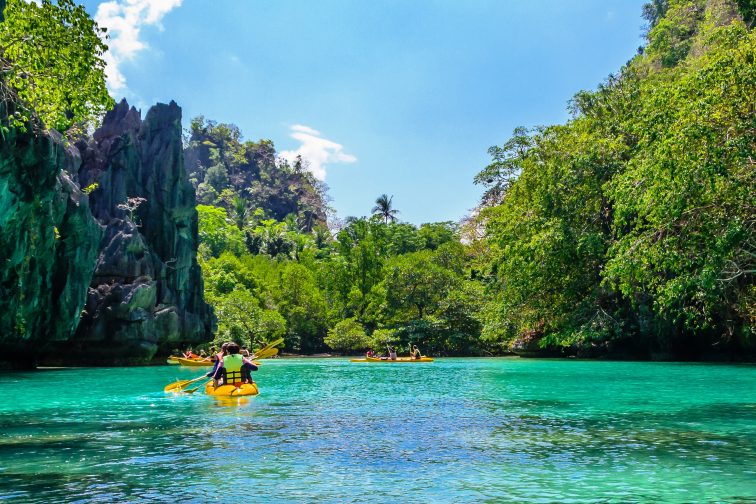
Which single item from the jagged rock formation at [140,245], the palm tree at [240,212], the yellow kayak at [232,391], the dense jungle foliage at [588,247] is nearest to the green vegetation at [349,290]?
the dense jungle foliage at [588,247]

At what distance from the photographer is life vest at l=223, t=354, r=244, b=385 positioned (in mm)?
18297

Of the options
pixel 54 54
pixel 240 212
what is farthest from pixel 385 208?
pixel 54 54

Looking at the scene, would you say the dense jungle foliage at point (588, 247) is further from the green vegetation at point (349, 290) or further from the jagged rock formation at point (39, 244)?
the jagged rock formation at point (39, 244)

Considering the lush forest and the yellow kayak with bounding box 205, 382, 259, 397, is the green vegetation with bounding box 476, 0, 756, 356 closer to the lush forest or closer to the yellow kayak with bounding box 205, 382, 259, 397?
the lush forest

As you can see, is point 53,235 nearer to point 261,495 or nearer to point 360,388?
point 360,388

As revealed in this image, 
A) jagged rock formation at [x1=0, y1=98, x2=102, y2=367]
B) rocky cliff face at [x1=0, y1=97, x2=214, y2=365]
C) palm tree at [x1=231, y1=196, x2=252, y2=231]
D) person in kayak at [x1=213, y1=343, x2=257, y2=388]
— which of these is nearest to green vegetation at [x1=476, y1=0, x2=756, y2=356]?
person in kayak at [x1=213, y1=343, x2=257, y2=388]

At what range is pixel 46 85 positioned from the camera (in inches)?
540

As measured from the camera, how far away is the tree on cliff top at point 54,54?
13.1m

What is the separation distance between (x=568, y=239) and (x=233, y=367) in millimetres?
25399

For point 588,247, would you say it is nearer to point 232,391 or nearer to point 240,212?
point 232,391

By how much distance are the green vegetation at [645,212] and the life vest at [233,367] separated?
13.2 m

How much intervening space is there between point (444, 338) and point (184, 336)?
22.2 metres

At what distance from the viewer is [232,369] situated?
18328mm

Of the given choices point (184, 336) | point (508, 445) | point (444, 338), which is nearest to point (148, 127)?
point (184, 336)
